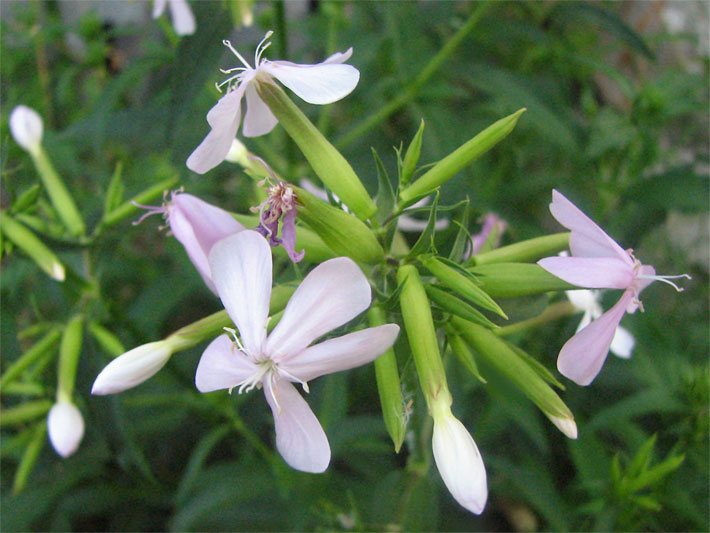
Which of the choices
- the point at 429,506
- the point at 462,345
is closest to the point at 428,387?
the point at 462,345

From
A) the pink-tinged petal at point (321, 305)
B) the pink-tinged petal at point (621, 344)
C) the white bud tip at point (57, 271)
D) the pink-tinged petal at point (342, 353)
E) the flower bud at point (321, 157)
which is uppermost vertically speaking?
the white bud tip at point (57, 271)

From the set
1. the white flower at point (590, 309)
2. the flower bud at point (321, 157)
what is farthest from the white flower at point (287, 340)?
the white flower at point (590, 309)

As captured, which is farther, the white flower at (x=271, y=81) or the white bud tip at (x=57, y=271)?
the white bud tip at (x=57, y=271)

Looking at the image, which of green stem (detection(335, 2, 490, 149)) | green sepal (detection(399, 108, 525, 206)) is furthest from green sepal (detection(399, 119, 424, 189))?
green stem (detection(335, 2, 490, 149))

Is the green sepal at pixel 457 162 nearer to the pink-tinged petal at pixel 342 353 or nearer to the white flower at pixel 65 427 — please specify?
the pink-tinged petal at pixel 342 353

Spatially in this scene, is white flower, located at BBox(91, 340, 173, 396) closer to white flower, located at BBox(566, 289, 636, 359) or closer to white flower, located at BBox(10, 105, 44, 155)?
white flower, located at BBox(566, 289, 636, 359)

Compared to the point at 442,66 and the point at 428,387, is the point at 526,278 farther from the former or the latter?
the point at 442,66
